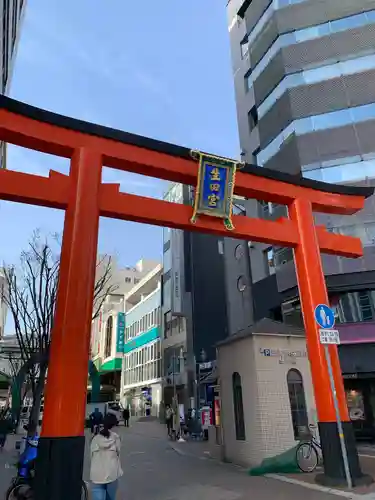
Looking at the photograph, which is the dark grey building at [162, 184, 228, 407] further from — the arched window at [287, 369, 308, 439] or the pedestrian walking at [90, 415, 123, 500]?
the pedestrian walking at [90, 415, 123, 500]

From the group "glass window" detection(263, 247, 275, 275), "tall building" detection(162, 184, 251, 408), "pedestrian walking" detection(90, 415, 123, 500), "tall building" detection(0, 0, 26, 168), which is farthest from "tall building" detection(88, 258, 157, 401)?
"pedestrian walking" detection(90, 415, 123, 500)

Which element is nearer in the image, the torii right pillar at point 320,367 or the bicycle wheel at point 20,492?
the bicycle wheel at point 20,492

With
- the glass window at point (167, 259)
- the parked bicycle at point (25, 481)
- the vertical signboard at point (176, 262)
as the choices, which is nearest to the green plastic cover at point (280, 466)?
the parked bicycle at point (25, 481)

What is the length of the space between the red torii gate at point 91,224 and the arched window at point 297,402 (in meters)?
2.05

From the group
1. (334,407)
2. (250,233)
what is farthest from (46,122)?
(334,407)

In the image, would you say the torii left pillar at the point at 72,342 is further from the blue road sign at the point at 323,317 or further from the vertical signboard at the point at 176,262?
the vertical signboard at the point at 176,262

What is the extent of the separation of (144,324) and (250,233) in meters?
34.1

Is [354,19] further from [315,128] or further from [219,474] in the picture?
[219,474]

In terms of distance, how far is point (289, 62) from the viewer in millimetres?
20750

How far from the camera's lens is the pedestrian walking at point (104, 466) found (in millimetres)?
5309

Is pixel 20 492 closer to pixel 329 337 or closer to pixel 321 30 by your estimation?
pixel 329 337

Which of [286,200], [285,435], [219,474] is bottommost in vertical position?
[219,474]

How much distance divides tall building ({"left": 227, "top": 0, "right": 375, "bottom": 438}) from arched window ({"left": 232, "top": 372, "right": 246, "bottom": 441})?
7.19 m

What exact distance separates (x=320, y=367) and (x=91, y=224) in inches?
220
